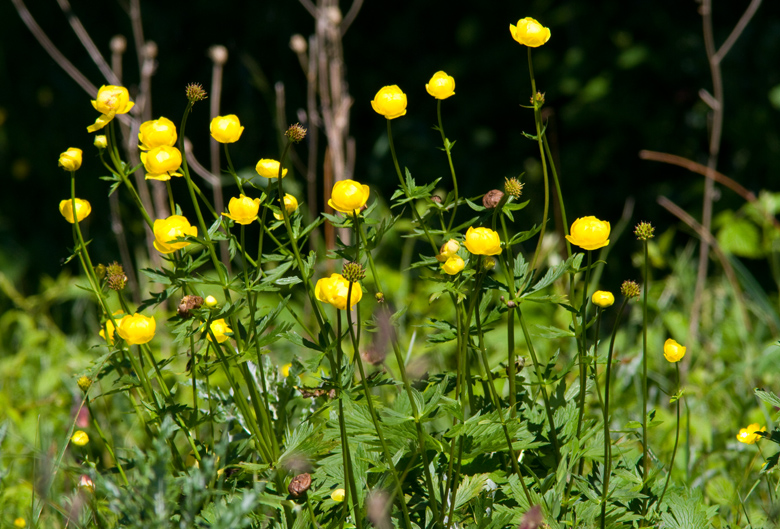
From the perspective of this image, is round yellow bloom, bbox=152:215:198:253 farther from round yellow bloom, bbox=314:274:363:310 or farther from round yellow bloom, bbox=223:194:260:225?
round yellow bloom, bbox=314:274:363:310

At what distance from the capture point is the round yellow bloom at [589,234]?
104cm

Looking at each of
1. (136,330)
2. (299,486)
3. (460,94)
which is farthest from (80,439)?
(460,94)

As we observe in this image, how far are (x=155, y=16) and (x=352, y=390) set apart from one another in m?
2.56

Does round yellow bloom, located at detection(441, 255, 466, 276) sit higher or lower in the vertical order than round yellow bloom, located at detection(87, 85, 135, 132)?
lower

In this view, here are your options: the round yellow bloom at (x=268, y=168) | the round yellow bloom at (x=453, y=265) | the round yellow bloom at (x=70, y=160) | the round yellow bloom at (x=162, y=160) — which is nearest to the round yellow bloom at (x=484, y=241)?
the round yellow bloom at (x=453, y=265)

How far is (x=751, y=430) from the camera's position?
1.26m

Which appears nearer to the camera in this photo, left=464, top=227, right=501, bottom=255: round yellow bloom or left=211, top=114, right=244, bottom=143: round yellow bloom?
left=464, top=227, right=501, bottom=255: round yellow bloom

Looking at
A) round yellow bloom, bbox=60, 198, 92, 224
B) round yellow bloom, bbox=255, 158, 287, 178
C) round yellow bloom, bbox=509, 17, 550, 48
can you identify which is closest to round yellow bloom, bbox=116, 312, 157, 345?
round yellow bloom, bbox=60, 198, 92, 224

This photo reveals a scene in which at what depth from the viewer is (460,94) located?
309 cm

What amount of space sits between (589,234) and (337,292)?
0.36 m

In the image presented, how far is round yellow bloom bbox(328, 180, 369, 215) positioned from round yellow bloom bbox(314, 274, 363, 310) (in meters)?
0.10

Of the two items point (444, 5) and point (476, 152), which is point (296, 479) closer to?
point (476, 152)

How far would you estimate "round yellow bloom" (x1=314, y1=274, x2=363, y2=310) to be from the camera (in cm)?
101

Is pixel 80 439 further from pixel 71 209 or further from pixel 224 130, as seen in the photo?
pixel 224 130
